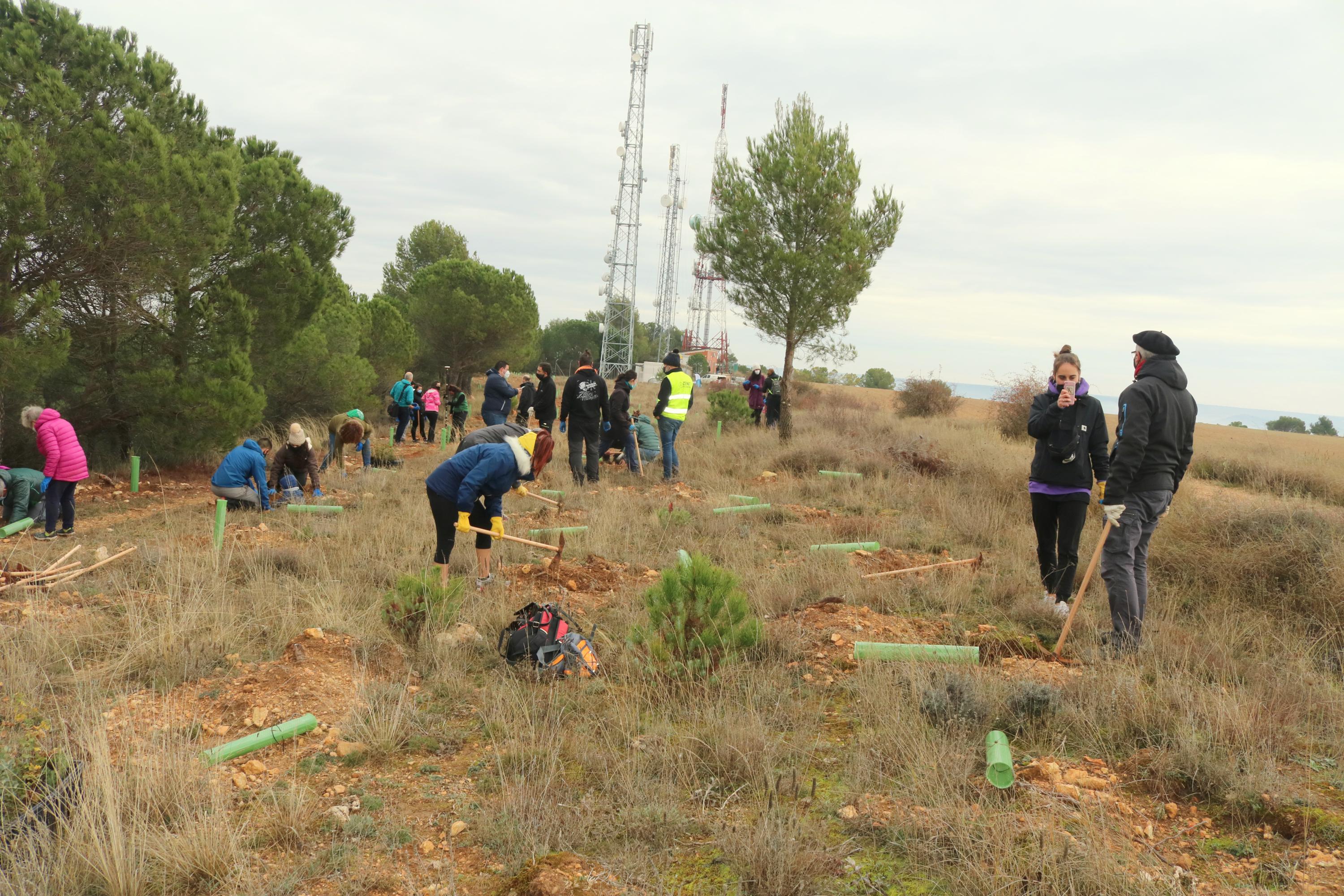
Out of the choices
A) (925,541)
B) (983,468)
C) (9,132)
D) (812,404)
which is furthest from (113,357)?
(812,404)

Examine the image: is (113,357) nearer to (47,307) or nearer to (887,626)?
(47,307)

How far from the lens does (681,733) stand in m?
3.77

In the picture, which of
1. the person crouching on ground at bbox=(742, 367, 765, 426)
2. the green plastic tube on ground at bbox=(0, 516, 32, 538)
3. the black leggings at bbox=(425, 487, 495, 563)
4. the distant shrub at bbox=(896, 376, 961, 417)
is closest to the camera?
the black leggings at bbox=(425, 487, 495, 563)

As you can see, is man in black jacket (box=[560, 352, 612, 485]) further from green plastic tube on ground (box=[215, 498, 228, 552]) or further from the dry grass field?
green plastic tube on ground (box=[215, 498, 228, 552])

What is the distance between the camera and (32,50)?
379 inches

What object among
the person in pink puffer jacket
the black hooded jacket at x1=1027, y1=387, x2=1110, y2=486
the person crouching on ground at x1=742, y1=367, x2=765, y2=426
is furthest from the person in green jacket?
the person crouching on ground at x1=742, y1=367, x2=765, y2=426

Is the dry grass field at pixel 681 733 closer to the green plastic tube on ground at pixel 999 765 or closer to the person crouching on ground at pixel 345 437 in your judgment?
the green plastic tube on ground at pixel 999 765

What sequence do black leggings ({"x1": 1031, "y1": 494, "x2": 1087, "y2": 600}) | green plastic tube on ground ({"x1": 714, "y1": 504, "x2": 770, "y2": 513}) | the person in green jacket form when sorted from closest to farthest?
black leggings ({"x1": 1031, "y1": 494, "x2": 1087, "y2": 600}) → the person in green jacket → green plastic tube on ground ({"x1": 714, "y1": 504, "x2": 770, "y2": 513})

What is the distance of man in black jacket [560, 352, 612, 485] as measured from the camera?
1074 centimetres

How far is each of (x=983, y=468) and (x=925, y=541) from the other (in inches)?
158

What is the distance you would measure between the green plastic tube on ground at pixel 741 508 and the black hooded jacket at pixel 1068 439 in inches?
161

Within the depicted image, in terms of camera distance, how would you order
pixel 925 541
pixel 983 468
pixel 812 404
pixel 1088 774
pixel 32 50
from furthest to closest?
1. pixel 812 404
2. pixel 983 468
3. pixel 32 50
4. pixel 925 541
5. pixel 1088 774

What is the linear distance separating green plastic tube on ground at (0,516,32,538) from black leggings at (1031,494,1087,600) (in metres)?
8.84

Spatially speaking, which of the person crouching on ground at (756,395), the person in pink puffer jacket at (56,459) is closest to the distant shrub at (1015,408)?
the person crouching on ground at (756,395)
